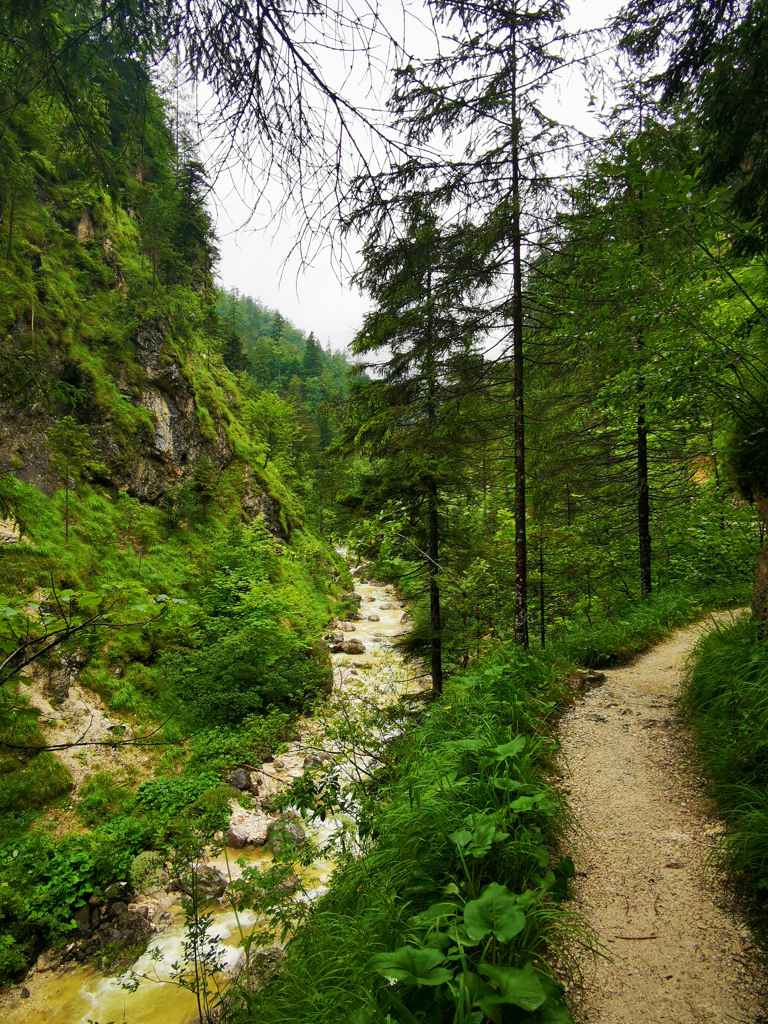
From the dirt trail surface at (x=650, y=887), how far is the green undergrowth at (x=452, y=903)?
21cm

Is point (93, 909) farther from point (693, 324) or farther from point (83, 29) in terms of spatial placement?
point (693, 324)

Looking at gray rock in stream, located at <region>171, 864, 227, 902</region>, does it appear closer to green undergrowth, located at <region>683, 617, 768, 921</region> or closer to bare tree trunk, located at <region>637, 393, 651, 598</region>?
green undergrowth, located at <region>683, 617, 768, 921</region>

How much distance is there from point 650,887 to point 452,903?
147 cm

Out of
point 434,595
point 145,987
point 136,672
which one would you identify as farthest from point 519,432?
point 136,672

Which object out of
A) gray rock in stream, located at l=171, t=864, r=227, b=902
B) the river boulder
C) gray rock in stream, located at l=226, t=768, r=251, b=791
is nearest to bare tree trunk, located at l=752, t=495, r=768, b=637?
gray rock in stream, located at l=171, t=864, r=227, b=902

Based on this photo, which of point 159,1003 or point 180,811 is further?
point 180,811

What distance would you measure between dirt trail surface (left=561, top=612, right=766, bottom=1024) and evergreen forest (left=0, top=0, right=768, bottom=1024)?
22 mm

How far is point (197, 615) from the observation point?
1356 centimetres

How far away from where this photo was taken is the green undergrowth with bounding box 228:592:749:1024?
1.75 metres

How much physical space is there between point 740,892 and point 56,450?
1643cm

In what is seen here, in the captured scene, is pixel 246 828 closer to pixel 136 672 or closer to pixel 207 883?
pixel 207 883

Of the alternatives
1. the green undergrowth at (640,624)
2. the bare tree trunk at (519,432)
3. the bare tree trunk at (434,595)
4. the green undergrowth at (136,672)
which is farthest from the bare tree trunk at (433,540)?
the green undergrowth at (136,672)

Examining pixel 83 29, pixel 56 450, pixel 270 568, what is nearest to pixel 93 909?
pixel 83 29

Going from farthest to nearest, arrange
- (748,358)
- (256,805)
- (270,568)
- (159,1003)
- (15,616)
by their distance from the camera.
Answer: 1. (270,568)
2. (256,805)
3. (159,1003)
4. (748,358)
5. (15,616)
